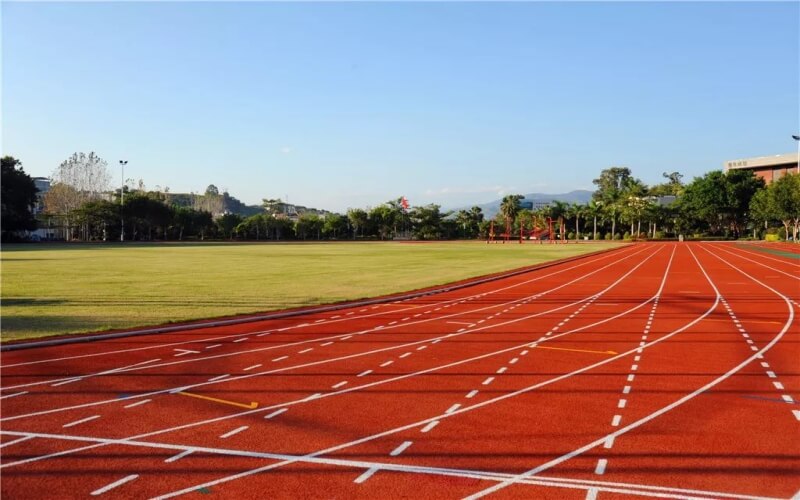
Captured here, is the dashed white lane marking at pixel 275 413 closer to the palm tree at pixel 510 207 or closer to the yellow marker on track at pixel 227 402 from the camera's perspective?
the yellow marker on track at pixel 227 402

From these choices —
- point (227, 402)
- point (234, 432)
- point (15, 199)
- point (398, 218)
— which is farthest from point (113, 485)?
point (398, 218)

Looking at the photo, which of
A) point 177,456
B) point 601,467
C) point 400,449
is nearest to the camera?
point 601,467

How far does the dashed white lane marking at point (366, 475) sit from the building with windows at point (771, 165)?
142519 millimetres

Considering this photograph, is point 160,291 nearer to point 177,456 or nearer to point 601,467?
point 177,456

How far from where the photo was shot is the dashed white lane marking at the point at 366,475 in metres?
5.87

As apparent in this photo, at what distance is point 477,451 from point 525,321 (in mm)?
9555

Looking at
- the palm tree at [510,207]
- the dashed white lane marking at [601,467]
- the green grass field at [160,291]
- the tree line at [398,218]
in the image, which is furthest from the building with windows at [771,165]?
the dashed white lane marking at [601,467]

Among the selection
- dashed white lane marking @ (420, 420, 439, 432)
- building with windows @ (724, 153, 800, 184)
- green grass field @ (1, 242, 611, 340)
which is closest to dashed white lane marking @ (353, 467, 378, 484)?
dashed white lane marking @ (420, 420, 439, 432)

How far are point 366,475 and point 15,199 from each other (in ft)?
357

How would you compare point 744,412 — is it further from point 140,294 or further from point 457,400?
point 140,294

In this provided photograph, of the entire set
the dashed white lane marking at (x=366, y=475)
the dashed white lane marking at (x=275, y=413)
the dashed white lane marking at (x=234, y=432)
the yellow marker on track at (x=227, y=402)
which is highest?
the yellow marker on track at (x=227, y=402)

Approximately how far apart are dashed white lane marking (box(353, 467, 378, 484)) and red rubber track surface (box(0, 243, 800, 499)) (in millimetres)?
21

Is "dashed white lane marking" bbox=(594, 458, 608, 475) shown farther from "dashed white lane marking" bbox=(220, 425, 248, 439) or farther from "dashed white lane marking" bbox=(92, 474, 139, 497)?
"dashed white lane marking" bbox=(92, 474, 139, 497)

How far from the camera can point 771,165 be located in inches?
5123
